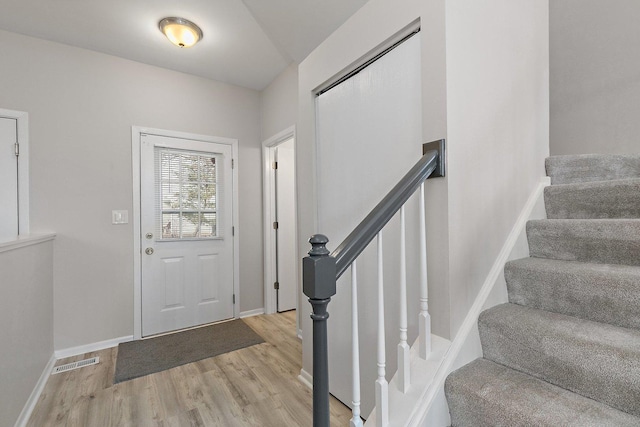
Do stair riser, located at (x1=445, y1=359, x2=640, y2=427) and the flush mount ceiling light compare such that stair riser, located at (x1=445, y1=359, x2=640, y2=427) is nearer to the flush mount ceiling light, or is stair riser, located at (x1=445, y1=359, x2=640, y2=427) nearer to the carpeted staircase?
the carpeted staircase

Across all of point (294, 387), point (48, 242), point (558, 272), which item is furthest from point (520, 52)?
point (48, 242)

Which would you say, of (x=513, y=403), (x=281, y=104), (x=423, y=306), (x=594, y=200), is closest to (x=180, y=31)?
(x=281, y=104)

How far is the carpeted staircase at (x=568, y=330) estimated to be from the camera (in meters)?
0.88

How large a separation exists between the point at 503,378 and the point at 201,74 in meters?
3.58

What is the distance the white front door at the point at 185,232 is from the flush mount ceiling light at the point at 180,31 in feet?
3.21

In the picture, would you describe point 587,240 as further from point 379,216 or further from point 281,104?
point 281,104

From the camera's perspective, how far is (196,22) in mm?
2428

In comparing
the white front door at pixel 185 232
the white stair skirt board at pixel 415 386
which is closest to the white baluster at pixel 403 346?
the white stair skirt board at pixel 415 386

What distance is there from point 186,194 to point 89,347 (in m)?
1.62

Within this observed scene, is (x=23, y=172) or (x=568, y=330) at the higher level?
(x=23, y=172)

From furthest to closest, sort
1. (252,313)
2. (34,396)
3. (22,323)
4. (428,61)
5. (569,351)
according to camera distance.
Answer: (252,313) → (34,396) → (22,323) → (428,61) → (569,351)

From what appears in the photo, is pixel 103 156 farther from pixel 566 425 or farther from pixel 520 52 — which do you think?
pixel 566 425

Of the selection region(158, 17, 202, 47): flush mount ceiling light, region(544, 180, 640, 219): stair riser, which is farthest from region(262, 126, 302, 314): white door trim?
region(544, 180, 640, 219): stair riser

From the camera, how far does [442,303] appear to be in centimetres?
118
